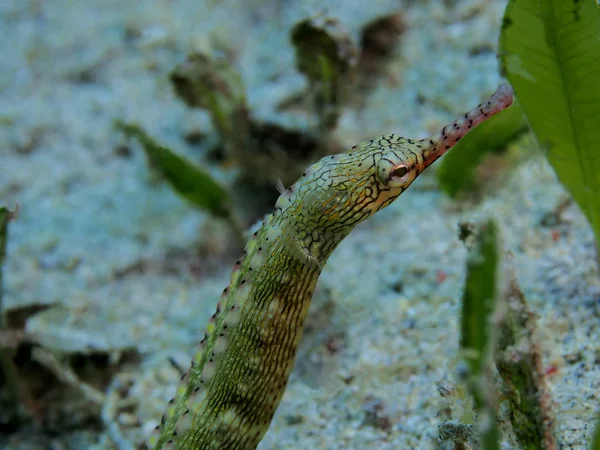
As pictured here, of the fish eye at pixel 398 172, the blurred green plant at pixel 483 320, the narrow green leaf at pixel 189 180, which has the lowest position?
the blurred green plant at pixel 483 320

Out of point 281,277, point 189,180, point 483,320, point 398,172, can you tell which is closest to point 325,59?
point 189,180

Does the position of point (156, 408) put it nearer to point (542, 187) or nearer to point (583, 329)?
point (583, 329)

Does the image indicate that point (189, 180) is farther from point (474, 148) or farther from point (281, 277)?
point (281, 277)

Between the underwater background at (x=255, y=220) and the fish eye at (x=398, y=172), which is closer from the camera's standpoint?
the fish eye at (x=398, y=172)

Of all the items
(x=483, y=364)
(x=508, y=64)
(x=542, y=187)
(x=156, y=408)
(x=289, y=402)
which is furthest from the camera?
(x=542, y=187)

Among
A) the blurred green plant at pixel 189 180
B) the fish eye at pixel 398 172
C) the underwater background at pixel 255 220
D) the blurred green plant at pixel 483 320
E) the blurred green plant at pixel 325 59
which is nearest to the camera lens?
the blurred green plant at pixel 483 320

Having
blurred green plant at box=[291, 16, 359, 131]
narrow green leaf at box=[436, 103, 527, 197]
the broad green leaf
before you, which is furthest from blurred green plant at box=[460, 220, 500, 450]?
blurred green plant at box=[291, 16, 359, 131]

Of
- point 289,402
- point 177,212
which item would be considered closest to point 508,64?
point 289,402

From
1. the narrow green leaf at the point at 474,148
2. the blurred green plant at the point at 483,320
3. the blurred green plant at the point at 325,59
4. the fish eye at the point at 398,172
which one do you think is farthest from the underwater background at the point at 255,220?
the blurred green plant at the point at 483,320

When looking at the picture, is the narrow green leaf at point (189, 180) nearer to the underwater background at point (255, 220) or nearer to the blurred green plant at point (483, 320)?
the underwater background at point (255, 220)
